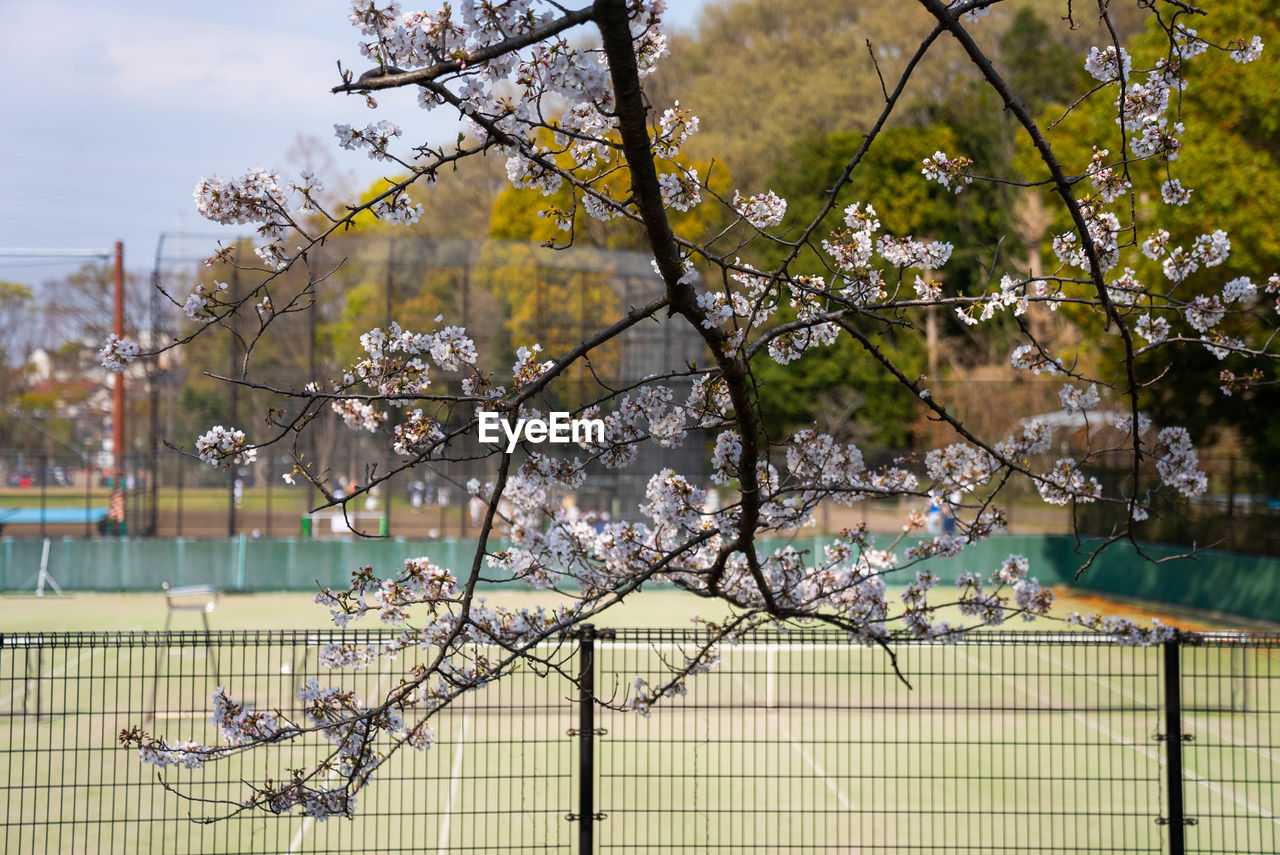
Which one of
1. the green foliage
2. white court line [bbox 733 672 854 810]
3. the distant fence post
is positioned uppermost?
the green foliage

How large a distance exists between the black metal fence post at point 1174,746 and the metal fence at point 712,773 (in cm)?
1

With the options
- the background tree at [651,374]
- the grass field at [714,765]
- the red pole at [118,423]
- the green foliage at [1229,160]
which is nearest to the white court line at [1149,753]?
the grass field at [714,765]

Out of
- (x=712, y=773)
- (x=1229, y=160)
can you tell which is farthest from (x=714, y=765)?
(x=1229, y=160)

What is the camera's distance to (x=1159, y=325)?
404 cm

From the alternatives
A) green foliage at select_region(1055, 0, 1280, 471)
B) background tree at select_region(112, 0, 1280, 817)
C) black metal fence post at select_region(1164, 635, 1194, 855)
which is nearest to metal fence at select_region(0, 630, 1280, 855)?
black metal fence post at select_region(1164, 635, 1194, 855)

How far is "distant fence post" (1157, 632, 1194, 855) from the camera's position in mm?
4453

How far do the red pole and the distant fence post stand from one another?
2121cm

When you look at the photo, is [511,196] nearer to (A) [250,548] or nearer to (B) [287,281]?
(B) [287,281]

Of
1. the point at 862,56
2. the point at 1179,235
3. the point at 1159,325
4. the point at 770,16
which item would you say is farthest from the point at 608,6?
the point at 770,16

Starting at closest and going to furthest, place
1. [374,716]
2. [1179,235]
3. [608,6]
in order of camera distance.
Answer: [608,6] < [374,716] < [1179,235]

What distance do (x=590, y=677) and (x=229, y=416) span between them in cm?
2173

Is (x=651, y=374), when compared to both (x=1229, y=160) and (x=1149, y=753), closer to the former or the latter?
(x=1149, y=753)

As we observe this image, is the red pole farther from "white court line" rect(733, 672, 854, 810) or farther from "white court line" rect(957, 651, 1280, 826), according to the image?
"white court line" rect(957, 651, 1280, 826)

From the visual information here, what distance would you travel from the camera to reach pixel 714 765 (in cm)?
805
